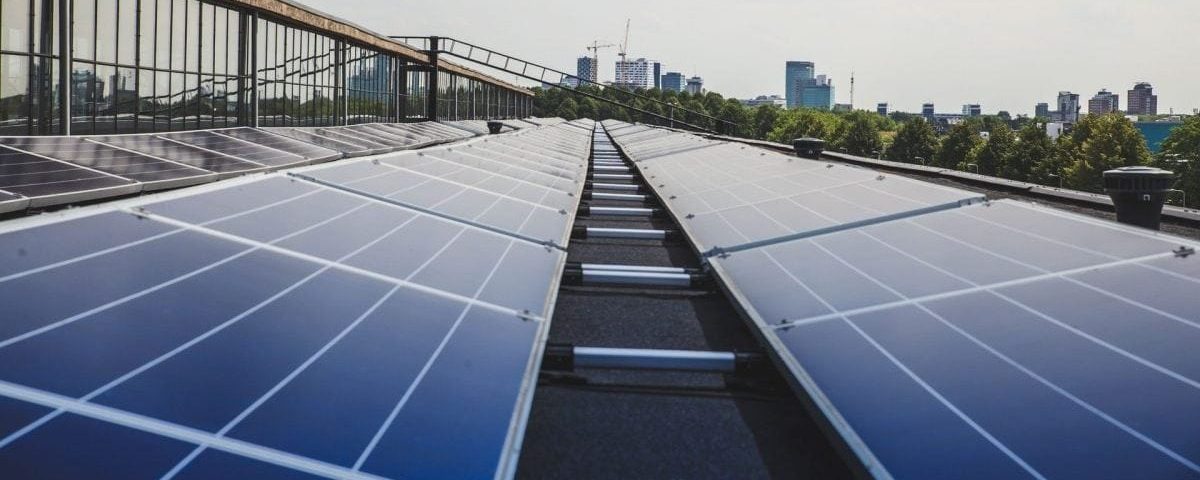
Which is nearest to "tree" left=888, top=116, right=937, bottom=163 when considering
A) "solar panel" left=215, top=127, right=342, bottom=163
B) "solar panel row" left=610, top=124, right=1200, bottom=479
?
"solar panel" left=215, top=127, right=342, bottom=163

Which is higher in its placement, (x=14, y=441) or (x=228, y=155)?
(x=228, y=155)

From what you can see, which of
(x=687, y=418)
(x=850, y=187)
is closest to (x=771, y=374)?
(x=687, y=418)

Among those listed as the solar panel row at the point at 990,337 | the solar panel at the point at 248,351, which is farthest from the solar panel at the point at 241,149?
the solar panel row at the point at 990,337

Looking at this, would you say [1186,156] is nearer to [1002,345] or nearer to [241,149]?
[241,149]

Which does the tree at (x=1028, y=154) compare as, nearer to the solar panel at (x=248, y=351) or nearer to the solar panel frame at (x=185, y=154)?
the solar panel frame at (x=185, y=154)

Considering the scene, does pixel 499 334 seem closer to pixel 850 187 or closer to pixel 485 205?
pixel 485 205

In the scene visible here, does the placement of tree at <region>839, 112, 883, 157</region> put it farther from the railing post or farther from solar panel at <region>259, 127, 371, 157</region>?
solar panel at <region>259, 127, 371, 157</region>

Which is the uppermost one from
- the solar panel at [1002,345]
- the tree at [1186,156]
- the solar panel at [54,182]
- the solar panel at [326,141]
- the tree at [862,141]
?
the tree at [862,141]
